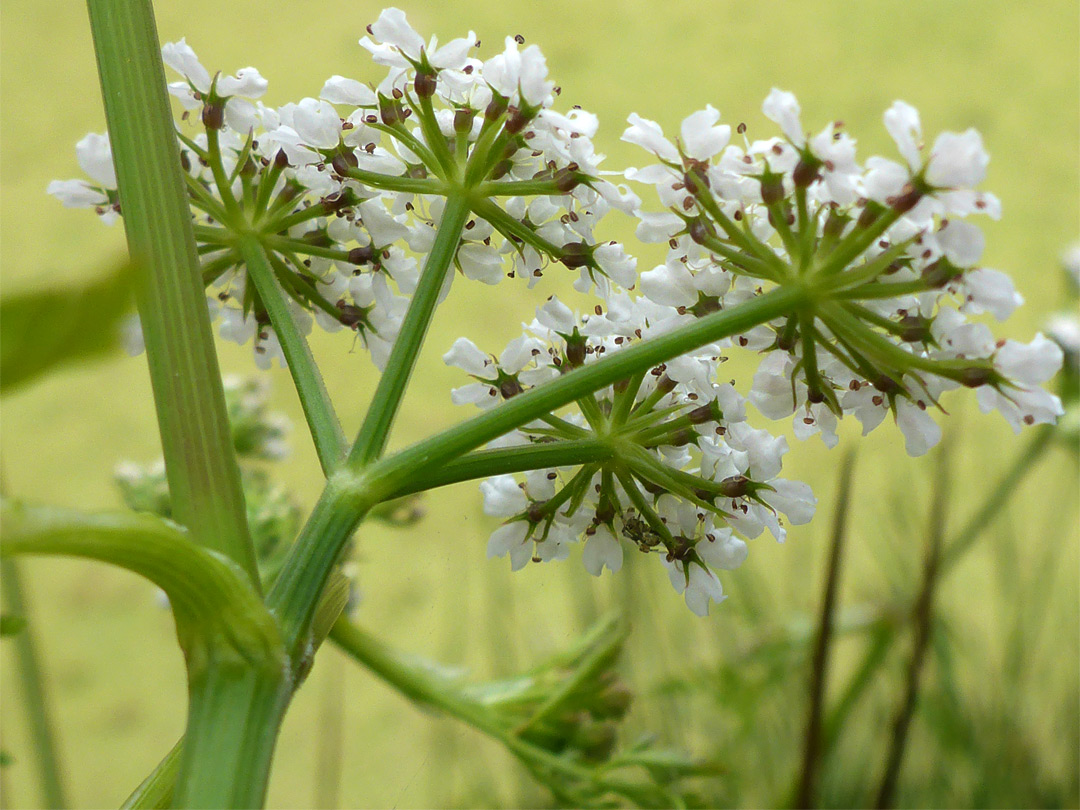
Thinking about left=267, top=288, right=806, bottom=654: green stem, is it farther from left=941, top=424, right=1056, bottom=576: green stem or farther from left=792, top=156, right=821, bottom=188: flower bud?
left=941, top=424, right=1056, bottom=576: green stem

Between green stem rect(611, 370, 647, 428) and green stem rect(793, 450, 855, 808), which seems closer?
green stem rect(611, 370, 647, 428)

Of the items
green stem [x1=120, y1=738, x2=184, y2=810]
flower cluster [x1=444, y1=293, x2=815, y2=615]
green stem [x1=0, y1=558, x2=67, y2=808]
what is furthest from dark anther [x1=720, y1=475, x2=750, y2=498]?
green stem [x1=0, y1=558, x2=67, y2=808]

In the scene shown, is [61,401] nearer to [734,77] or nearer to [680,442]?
[734,77]

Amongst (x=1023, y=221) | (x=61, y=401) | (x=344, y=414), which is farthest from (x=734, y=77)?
(x=61, y=401)

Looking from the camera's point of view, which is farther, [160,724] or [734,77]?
[734,77]

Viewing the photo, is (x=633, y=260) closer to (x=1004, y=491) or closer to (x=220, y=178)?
(x=220, y=178)

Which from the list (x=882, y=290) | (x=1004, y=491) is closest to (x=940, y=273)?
(x=882, y=290)

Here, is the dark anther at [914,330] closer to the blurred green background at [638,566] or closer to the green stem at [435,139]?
the green stem at [435,139]
